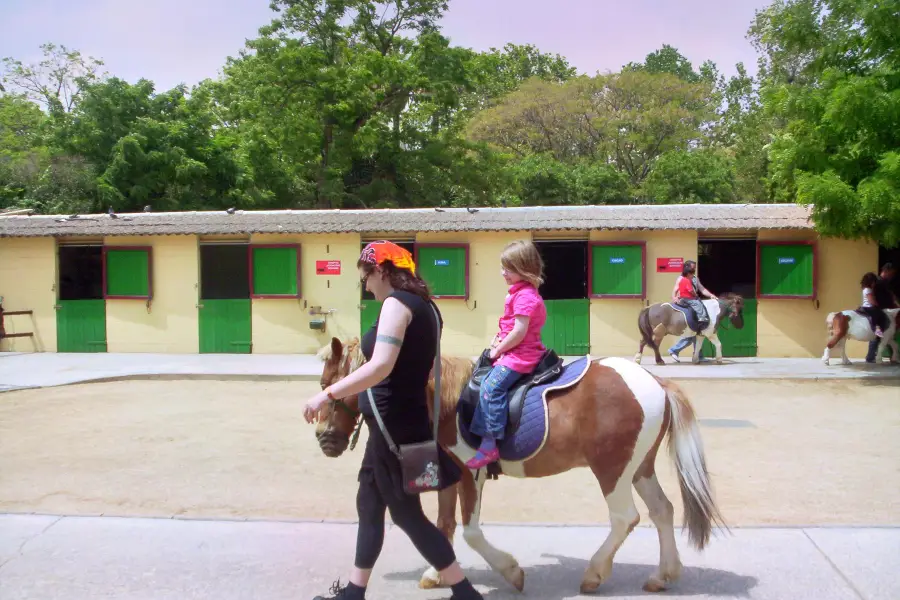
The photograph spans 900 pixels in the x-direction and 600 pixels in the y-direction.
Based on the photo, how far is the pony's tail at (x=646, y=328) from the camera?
15.1m

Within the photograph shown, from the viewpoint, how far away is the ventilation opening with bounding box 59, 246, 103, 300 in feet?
57.8

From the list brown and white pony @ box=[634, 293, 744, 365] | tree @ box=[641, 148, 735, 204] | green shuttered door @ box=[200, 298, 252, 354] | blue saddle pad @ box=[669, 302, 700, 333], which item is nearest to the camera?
blue saddle pad @ box=[669, 302, 700, 333]

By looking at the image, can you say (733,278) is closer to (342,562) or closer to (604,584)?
(604,584)

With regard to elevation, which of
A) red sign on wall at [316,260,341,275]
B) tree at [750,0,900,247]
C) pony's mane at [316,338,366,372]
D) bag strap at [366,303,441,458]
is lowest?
bag strap at [366,303,441,458]

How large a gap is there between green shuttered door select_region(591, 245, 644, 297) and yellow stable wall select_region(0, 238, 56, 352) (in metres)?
11.2

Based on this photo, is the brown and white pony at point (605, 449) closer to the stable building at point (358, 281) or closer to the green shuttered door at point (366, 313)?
the stable building at point (358, 281)

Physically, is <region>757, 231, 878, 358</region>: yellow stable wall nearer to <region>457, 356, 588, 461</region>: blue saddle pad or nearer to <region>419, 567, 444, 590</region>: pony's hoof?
<region>457, 356, 588, 461</region>: blue saddle pad

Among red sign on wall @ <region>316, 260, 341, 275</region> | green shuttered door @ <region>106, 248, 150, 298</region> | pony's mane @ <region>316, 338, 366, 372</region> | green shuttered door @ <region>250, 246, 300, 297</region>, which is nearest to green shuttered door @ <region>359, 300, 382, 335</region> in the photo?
→ red sign on wall @ <region>316, 260, 341, 275</region>

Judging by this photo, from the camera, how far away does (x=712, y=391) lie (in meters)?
12.3

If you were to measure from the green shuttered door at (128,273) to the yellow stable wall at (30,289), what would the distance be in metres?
1.23

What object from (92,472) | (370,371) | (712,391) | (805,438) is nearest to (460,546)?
(370,371)

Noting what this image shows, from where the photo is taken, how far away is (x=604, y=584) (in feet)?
14.9

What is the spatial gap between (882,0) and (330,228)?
33.4 feet

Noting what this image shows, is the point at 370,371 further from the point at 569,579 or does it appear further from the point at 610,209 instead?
the point at 610,209
